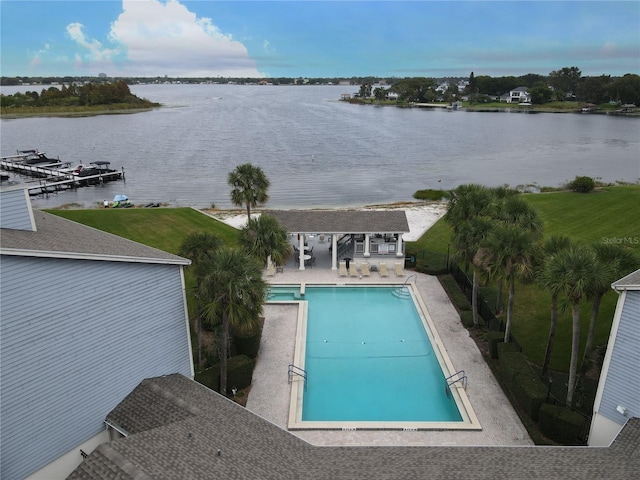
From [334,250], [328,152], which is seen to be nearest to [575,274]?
[334,250]

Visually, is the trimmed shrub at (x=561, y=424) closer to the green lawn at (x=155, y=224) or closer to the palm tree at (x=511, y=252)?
the palm tree at (x=511, y=252)

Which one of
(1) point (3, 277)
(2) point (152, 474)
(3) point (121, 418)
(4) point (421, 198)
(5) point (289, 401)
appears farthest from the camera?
(4) point (421, 198)

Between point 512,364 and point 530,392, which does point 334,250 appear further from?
point 530,392

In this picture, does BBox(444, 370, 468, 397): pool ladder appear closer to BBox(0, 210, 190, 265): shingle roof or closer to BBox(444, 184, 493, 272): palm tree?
BBox(444, 184, 493, 272): palm tree

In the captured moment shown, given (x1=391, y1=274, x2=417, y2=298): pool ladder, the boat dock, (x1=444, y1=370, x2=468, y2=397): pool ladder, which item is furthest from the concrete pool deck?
the boat dock

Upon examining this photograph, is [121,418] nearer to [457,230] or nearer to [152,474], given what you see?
[152,474]

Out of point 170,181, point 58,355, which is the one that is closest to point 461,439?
point 58,355
